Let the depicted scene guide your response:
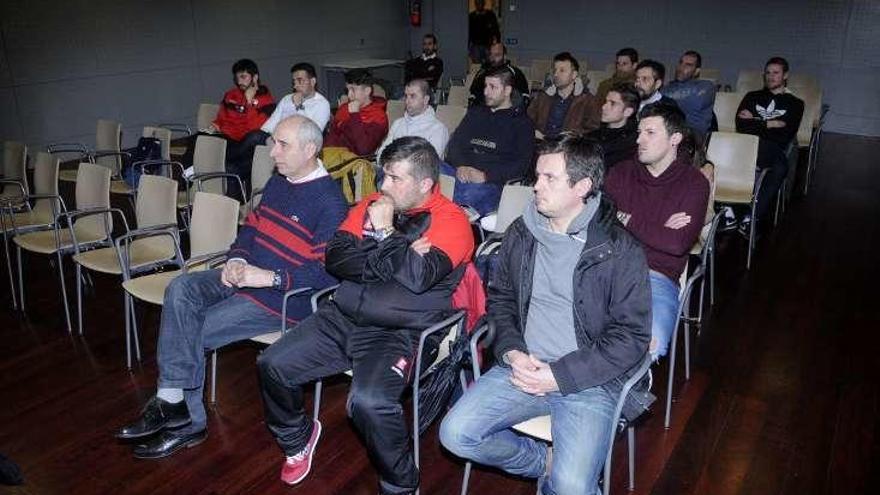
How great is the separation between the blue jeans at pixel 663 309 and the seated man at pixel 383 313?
2.64 ft

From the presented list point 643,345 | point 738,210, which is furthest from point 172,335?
point 738,210

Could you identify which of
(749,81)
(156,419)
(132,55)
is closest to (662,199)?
(156,419)

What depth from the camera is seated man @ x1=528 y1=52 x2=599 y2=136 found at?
17.2 ft

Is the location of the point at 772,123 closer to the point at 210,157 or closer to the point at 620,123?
the point at 620,123

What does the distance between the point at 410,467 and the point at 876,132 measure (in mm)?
9258

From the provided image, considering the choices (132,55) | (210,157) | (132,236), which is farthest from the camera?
(132,55)

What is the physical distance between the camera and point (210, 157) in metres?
4.82

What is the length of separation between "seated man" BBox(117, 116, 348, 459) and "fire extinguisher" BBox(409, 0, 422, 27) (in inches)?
401

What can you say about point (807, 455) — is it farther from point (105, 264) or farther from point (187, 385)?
point (105, 264)

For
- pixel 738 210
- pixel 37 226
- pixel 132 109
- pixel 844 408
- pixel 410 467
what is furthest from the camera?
pixel 132 109

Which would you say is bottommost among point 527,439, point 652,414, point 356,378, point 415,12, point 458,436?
point 652,414

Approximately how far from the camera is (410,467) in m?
2.36

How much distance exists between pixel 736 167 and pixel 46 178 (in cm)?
462

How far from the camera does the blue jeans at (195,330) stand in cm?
272
